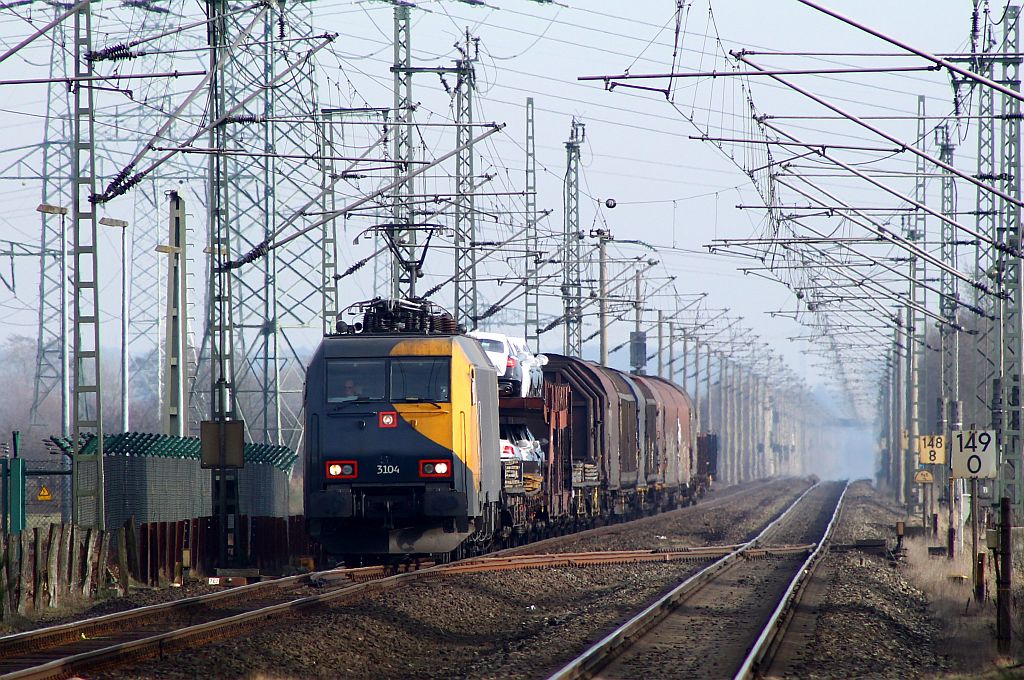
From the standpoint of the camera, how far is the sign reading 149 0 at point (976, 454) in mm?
21766

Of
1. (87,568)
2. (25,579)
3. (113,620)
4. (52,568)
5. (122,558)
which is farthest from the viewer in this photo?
(122,558)

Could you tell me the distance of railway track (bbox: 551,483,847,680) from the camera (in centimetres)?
1346

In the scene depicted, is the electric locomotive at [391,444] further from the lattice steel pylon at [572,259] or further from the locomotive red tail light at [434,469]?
the lattice steel pylon at [572,259]

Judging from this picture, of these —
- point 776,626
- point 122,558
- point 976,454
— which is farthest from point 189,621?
point 976,454

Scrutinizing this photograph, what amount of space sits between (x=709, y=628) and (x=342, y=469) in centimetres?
643

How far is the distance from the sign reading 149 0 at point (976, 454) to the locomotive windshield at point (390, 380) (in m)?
7.80

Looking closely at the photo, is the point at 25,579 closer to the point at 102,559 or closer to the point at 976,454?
the point at 102,559

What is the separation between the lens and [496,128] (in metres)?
26.1

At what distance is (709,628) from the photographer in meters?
17.0

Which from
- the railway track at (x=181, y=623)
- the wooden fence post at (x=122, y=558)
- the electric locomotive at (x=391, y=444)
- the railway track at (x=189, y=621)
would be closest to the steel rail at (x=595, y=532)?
the railway track at (x=189, y=621)

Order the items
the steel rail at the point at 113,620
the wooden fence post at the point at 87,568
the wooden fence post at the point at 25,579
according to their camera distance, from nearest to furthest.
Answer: the steel rail at the point at 113,620, the wooden fence post at the point at 25,579, the wooden fence post at the point at 87,568

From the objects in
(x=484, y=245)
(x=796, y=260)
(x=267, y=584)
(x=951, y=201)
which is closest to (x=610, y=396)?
(x=484, y=245)

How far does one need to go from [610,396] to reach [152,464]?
14732 millimetres

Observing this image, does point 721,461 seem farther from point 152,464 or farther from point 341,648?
point 341,648
